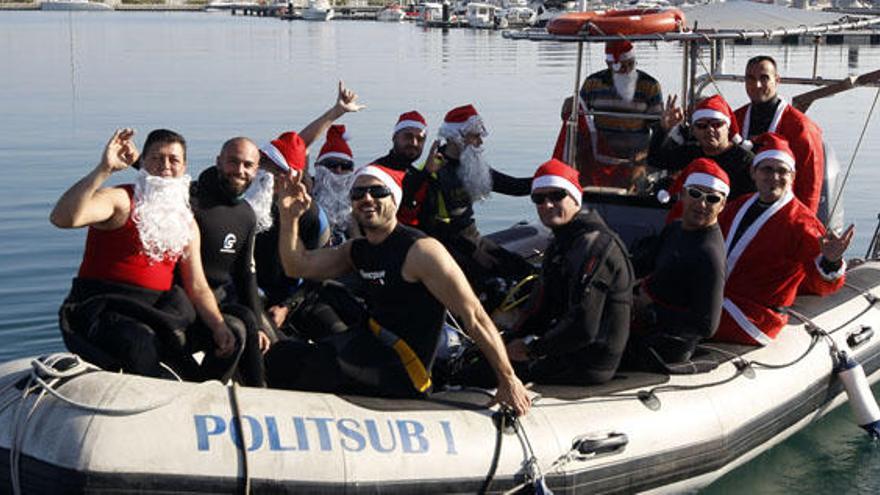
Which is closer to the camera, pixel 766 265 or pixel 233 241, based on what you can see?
pixel 233 241

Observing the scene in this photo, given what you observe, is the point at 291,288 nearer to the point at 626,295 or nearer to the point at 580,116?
the point at 626,295

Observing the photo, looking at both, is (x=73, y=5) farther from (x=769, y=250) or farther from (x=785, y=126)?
(x=769, y=250)

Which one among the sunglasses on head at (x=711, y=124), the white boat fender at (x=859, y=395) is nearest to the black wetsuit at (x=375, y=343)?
the sunglasses on head at (x=711, y=124)

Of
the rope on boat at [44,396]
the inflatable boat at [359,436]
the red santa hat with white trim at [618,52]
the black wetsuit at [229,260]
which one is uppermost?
the red santa hat with white trim at [618,52]

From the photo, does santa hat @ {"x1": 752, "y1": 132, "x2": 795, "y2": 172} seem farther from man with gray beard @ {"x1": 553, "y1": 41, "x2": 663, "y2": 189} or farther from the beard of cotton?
the beard of cotton

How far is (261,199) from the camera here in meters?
6.74

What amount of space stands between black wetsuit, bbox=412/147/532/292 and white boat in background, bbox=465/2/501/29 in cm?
5780

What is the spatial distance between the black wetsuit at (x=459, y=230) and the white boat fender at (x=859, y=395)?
202cm

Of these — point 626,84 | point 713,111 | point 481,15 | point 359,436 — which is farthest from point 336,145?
point 481,15

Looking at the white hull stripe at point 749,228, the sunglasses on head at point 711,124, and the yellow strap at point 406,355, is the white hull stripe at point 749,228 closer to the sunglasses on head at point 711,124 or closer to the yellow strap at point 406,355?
the sunglasses on head at point 711,124

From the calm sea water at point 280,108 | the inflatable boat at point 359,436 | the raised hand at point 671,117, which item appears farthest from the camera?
the calm sea water at point 280,108

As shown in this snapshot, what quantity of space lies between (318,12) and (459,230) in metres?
70.9

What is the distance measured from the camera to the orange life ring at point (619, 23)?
8.02 metres

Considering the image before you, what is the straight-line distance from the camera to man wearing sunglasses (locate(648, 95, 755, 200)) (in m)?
7.50
